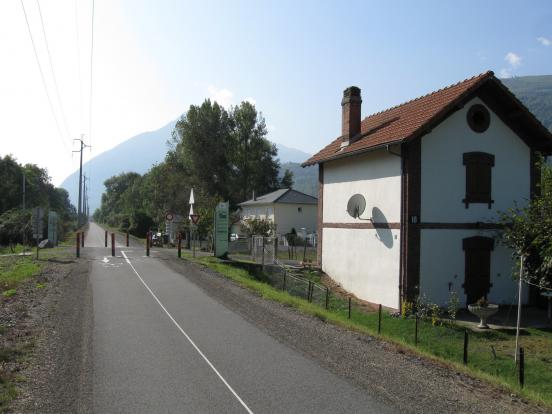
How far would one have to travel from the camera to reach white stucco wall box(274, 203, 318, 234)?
5316cm

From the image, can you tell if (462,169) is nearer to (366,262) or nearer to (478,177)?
(478,177)

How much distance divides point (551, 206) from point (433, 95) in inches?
301

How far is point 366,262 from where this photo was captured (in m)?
20.5

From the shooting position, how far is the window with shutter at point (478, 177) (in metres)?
19.1

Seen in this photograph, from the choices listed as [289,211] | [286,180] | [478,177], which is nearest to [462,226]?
[478,177]

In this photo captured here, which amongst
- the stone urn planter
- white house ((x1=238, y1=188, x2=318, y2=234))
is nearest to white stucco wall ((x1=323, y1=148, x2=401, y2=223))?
the stone urn planter

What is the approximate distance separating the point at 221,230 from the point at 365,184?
8435 mm

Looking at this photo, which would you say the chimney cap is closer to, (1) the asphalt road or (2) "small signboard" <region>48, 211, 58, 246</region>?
(1) the asphalt road

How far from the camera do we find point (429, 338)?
15.2 m

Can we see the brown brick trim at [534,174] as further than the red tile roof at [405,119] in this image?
Yes

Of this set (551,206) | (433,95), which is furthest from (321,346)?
(433,95)

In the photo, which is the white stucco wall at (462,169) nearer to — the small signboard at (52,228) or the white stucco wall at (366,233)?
the white stucco wall at (366,233)

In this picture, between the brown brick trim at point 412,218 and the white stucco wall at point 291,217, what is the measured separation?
113 feet

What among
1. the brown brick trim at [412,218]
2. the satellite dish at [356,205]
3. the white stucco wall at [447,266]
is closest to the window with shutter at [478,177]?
the white stucco wall at [447,266]
